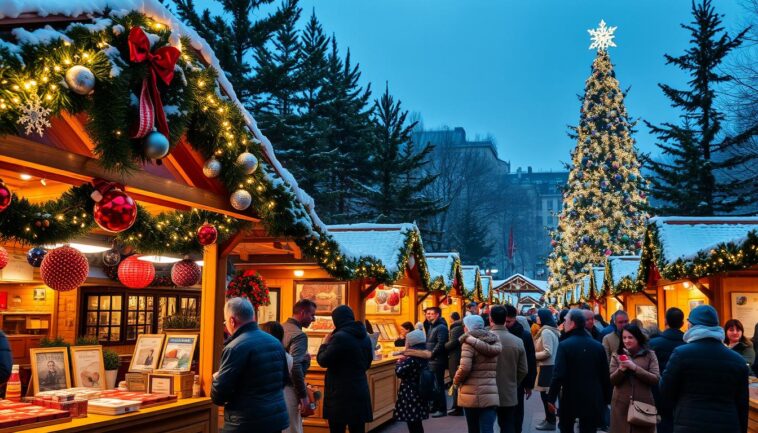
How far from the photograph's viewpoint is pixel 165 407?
5.96 meters

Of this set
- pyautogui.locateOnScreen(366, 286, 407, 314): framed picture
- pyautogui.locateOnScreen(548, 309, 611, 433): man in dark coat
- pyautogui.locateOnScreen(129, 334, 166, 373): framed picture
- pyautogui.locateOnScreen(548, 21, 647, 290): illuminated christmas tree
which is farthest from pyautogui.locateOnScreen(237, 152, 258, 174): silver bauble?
pyautogui.locateOnScreen(548, 21, 647, 290): illuminated christmas tree

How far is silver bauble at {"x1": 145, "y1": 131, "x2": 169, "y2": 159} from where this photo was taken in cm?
457

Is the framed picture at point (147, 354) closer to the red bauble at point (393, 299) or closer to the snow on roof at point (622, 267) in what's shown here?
the red bauble at point (393, 299)

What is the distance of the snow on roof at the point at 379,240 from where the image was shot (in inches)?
497

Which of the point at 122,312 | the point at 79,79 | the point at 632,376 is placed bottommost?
the point at 632,376

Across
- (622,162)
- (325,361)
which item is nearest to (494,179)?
(622,162)

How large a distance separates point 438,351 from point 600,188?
24.9 metres

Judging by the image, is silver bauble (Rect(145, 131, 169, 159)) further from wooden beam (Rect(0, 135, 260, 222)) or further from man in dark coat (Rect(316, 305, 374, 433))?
man in dark coat (Rect(316, 305, 374, 433))

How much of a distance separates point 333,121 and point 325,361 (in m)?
25.9

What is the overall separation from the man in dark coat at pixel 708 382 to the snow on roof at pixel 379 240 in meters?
7.00

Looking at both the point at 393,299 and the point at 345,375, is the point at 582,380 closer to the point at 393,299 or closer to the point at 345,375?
the point at 345,375

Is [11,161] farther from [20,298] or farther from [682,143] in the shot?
[682,143]

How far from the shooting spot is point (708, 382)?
514cm

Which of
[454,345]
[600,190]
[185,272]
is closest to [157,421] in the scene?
[185,272]
